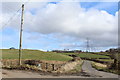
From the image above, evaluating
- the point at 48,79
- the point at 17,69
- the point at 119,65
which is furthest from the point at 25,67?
the point at 119,65

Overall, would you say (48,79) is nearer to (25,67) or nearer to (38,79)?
(38,79)

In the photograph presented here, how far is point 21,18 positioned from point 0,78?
1052cm

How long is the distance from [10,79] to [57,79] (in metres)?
4.08

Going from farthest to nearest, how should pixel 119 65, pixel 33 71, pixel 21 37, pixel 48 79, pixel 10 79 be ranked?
pixel 119 65 < pixel 21 37 < pixel 33 71 < pixel 48 79 < pixel 10 79

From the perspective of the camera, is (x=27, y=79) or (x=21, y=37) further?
(x=21, y=37)

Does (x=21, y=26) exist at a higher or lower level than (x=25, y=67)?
higher

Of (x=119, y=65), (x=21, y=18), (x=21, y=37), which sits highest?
(x=21, y=18)

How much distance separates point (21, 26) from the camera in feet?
77.7

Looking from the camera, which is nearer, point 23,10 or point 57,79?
point 57,79

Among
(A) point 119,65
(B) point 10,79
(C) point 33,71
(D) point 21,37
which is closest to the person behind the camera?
(B) point 10,79

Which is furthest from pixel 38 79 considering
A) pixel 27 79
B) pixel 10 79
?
pixel 10 79

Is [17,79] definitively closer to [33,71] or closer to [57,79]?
[57,79]

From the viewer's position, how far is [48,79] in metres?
16.2

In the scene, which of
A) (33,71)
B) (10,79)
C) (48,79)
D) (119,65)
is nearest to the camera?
(10,79)
